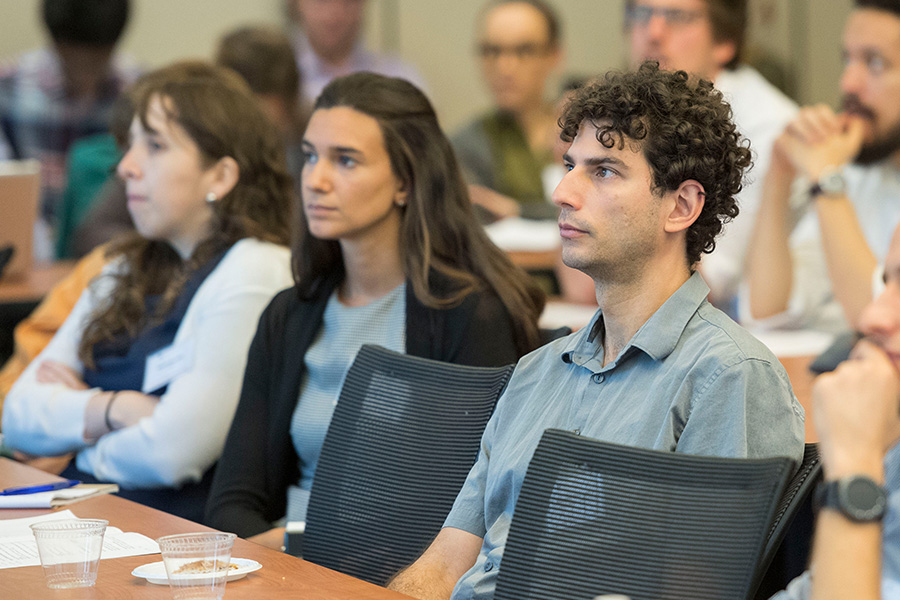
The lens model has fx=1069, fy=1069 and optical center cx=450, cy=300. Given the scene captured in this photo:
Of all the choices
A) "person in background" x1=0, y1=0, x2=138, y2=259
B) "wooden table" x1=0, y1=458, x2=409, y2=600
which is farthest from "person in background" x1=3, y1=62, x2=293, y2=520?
"person in background" x1=0, y1=0, x2=138, y2=259

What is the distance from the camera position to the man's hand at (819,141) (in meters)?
3.28

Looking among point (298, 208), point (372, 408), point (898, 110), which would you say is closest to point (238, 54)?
point (298, 208)

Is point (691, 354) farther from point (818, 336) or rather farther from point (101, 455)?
point (818, 336)

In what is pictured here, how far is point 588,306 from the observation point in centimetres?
355

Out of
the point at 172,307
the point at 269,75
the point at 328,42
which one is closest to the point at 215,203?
the point at 172,307

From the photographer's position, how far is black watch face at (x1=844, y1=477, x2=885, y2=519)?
3.69ft

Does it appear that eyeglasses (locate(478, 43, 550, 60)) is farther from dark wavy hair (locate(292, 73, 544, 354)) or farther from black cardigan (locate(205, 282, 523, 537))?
black cardigan (locate(205, 282, 523, 537))

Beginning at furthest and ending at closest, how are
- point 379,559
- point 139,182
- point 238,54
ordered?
point 238,54 < point 139,182 < point 379,559

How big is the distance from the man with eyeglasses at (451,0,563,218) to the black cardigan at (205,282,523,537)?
10.9 feet

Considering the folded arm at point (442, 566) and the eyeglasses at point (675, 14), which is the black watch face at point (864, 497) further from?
the eyeglasses at point (675, 14)

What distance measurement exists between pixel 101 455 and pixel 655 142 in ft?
5.27

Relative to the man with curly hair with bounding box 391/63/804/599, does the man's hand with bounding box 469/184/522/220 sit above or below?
below

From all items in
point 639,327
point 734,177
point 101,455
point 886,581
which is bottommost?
point 101,455

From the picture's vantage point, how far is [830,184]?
320 centimetres
